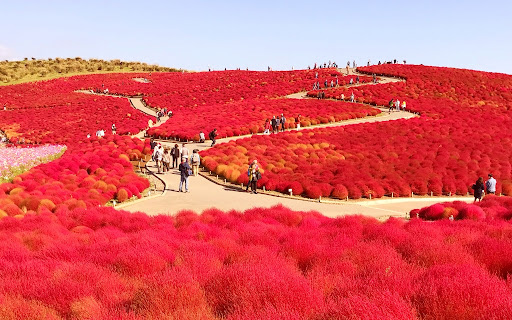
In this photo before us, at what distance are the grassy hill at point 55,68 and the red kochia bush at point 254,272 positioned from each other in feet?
365

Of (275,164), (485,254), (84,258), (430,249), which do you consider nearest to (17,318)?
(84,258)

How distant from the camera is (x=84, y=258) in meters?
7.40

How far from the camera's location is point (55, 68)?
123000 mm

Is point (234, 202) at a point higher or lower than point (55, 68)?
lower

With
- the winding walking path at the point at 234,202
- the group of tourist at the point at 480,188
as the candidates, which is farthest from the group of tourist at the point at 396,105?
the group of tourist at the point at 480,188

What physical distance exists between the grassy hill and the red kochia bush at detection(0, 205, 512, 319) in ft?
365

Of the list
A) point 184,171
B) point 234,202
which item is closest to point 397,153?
point 234,202

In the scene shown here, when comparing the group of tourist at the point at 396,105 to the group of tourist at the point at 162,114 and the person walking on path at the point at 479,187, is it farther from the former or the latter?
the person walking on path at the point at 479,187

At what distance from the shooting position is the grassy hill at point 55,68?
11132 centimetres

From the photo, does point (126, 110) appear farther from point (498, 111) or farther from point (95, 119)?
point (498, 111)

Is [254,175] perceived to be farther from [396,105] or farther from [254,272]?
[396,105]

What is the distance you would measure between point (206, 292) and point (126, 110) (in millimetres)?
56355

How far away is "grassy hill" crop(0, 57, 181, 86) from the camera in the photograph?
111 m

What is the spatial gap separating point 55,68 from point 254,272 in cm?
13608
